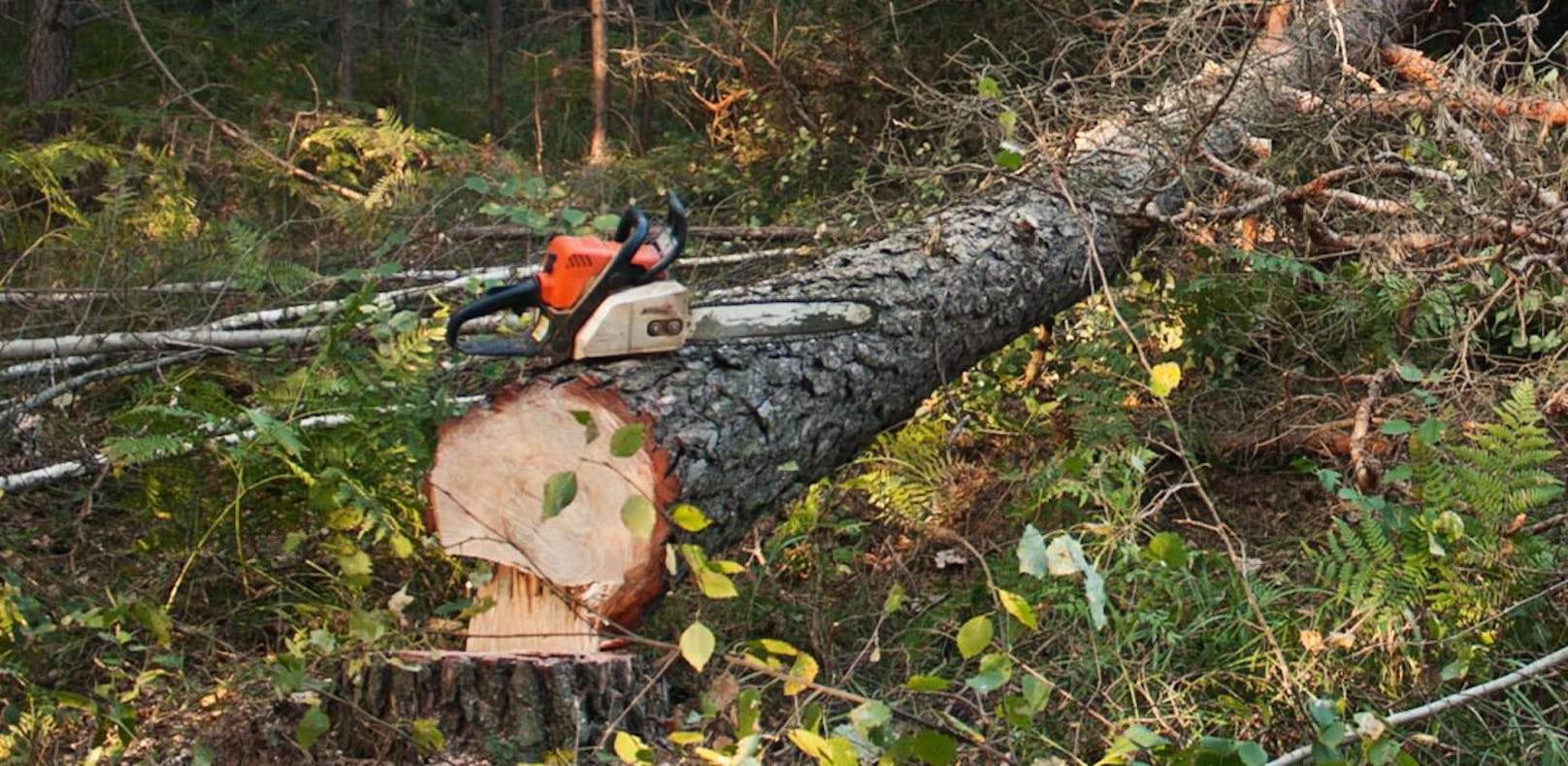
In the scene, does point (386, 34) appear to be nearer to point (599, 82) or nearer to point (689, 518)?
point (599, 82)

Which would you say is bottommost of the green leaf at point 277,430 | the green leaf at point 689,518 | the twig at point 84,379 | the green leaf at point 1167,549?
the twig at point 84,379

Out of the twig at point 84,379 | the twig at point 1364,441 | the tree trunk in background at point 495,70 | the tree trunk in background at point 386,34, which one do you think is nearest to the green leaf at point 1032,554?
the twig at point 1364,441

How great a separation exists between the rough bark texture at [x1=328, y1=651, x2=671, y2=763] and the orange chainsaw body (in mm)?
736

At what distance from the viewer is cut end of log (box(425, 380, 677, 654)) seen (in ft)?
9.55

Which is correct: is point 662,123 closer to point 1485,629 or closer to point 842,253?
point 842,253

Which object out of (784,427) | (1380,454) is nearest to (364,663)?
(784,427)

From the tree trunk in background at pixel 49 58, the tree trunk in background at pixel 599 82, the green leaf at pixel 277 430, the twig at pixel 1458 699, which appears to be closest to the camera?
the twig at pixel 1458 699

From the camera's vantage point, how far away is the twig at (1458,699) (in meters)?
2.50

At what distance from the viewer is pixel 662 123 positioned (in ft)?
37.5

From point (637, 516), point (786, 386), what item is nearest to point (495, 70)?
point (786, 386)

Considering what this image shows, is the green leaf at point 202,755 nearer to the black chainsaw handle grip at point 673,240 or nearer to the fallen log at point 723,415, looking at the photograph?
the fallen log at point 723,415

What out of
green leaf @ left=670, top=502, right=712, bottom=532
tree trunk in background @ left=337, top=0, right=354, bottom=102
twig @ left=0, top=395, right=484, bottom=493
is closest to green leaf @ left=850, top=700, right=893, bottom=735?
green leaf @ left=670, top=502, right=712, bottom=532

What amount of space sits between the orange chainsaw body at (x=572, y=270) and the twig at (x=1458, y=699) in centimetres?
159

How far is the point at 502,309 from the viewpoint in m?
3.25
